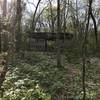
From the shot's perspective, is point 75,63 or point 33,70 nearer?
point 33,70

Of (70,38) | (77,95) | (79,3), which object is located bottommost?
(77,95)

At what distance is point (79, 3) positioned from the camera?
29359mm

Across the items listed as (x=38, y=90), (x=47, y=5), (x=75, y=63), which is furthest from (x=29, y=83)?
(x=47, y=5)

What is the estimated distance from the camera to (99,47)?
75.2 ft

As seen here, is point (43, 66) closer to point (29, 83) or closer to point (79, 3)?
point (29, 83)

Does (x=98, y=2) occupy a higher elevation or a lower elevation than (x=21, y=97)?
higher

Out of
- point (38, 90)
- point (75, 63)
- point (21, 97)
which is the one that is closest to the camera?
point (21, 97)

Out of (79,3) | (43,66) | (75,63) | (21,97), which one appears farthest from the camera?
(79,3)

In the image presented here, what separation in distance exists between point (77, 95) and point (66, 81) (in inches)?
83.1

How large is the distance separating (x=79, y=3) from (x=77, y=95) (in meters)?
22.4

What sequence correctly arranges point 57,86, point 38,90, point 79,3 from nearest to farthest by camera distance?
point 38,90
point 57,86
point 79,3

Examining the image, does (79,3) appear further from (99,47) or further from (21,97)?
(21,97)

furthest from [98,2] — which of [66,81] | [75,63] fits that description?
[66,81]

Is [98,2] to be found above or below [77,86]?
above
